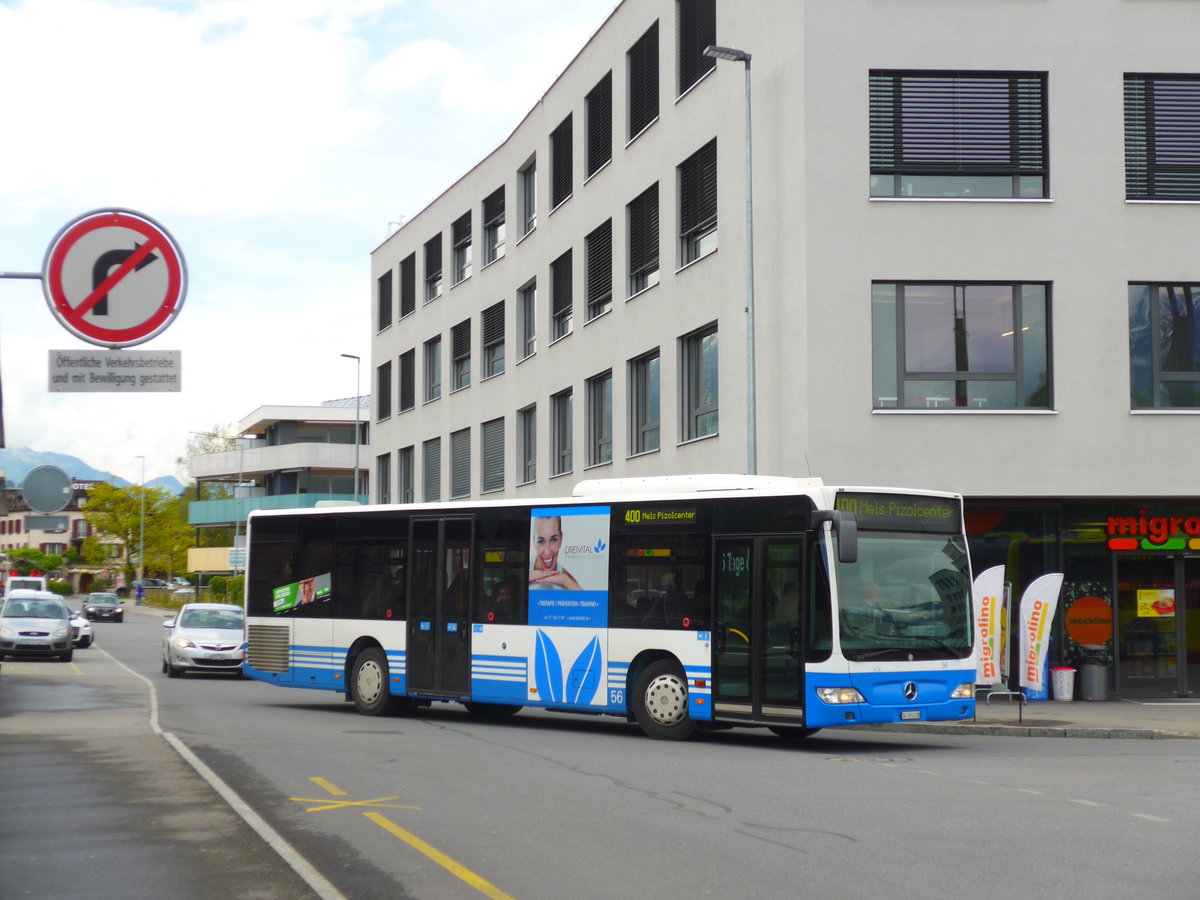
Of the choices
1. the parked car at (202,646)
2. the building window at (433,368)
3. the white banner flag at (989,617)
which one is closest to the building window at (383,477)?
the building window at (433,368)

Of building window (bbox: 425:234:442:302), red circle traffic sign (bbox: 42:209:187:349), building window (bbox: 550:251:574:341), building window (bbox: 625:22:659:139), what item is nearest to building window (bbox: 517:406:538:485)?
building window (bbox: 550:251:574:341)

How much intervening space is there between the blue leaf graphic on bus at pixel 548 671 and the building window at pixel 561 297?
17096 millimetres

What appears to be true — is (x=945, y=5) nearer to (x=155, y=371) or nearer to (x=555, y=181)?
(x=555, y=181)

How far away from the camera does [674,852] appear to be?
8.87 meters

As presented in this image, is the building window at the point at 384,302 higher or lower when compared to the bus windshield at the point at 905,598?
higher

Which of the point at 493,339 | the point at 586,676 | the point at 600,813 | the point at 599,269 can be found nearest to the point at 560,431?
the point at 599,269

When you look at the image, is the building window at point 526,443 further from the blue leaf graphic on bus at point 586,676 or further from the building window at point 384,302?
the blue leaf graphic on bus at point 586,676

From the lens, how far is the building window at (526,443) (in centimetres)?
3791

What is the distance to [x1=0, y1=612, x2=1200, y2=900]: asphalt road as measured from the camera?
315 inches

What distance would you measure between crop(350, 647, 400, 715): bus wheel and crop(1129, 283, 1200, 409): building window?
1277cm

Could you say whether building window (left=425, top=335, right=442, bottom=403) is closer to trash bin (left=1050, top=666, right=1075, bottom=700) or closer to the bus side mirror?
trash bin (left=1050, top=666, right=1075, bottom=700)

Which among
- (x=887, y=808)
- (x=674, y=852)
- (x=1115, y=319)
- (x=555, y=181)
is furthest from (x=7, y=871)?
(x=555, y=181)

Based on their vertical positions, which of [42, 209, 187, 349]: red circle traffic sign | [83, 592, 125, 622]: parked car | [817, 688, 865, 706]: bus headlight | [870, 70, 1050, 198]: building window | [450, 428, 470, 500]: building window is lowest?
[83, 592, 125, 622]: parked car

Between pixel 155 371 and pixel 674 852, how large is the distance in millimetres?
4081
